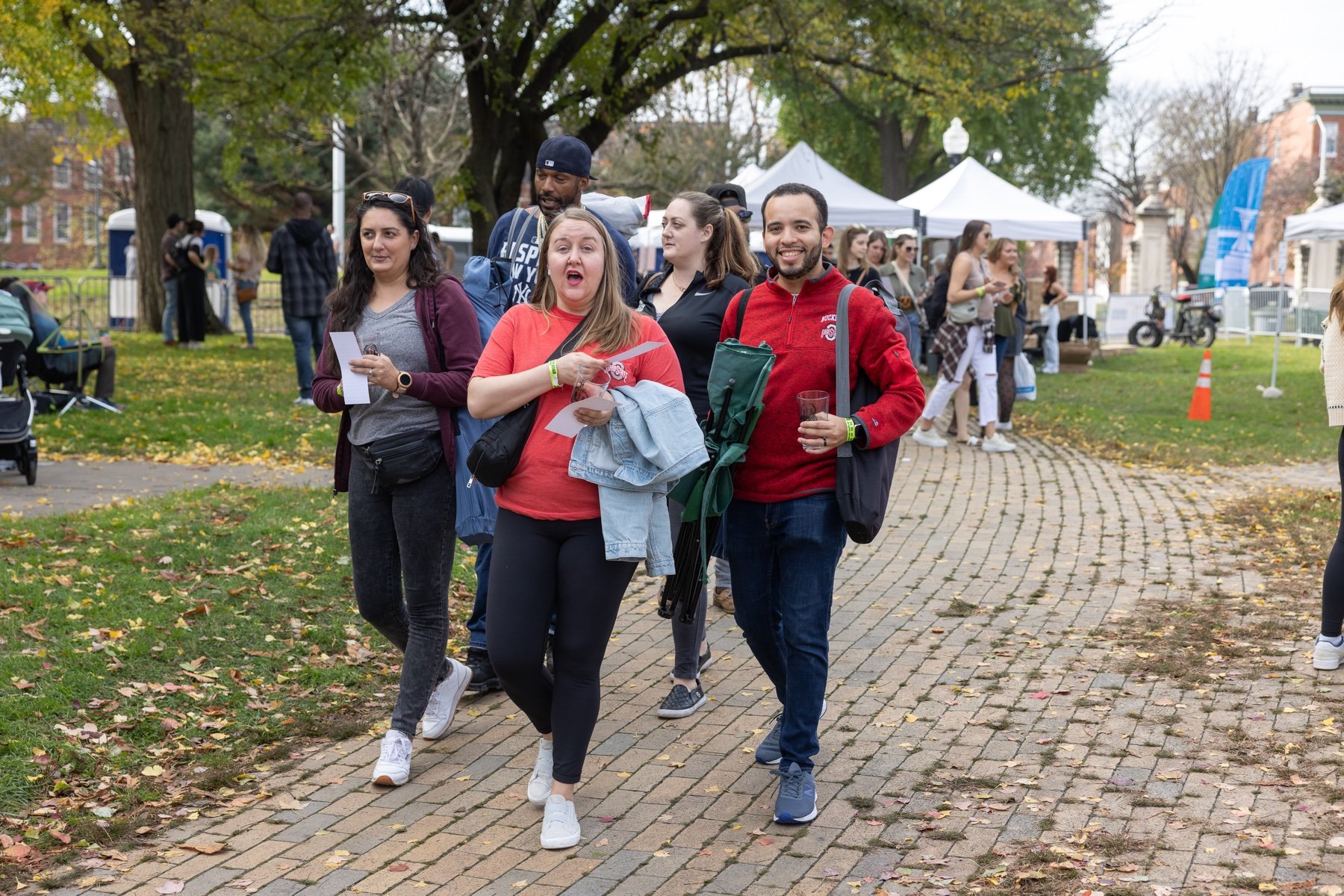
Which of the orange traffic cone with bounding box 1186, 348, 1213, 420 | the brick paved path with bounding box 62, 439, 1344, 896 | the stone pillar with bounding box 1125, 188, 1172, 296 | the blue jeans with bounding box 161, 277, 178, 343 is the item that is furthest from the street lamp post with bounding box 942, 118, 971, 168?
the stone pillar with bounding box 1125, 188, 1172, 296

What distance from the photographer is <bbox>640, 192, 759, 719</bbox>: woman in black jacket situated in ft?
17.7

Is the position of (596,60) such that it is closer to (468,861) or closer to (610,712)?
(610,712)

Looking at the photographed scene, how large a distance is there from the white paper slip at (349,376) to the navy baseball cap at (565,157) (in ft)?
3.85

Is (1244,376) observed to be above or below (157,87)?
below

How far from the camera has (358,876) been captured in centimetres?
410

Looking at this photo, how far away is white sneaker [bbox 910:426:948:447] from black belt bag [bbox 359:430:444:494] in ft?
29.8

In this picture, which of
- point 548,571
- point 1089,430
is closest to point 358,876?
point 548,571

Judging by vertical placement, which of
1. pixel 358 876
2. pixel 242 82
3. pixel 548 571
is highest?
pixel 242 82

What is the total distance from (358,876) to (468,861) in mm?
320

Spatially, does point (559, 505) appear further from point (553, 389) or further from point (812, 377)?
point (812, 377)

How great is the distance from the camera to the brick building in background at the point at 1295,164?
190 feet

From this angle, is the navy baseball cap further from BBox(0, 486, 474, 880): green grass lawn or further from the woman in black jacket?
BBox(0, 486, 474, 880): green grass lawn

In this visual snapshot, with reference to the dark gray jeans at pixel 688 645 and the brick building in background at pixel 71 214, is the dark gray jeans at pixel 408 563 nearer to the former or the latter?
the dark gray jeans at pixel 688 645

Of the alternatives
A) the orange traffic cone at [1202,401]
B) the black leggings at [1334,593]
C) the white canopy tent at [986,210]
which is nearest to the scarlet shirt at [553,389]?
the black leggings at [1334,593]
